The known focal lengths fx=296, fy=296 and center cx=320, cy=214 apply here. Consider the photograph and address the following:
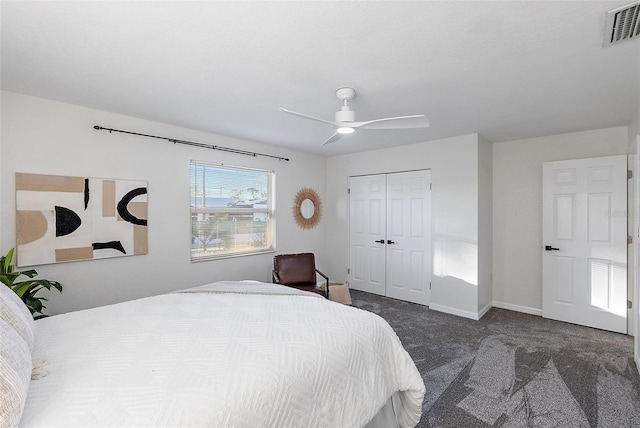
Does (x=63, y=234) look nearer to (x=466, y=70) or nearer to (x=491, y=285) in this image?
(x=466, y=70)

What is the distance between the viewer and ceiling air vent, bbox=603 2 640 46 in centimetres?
146

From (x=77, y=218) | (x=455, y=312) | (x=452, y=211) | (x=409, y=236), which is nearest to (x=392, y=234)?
(x=409, y=236)

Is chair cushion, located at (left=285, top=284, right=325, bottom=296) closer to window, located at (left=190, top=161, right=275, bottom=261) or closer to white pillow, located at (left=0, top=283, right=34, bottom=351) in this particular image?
window, located at (left=190, top=161, right=275, bottom=261)

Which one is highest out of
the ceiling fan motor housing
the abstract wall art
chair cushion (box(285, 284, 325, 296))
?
the ceiling fan motor housing

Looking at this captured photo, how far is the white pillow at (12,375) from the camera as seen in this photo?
33.8 inches

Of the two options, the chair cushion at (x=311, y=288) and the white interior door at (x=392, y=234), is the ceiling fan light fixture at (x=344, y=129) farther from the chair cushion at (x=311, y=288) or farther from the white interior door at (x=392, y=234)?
the white interior door at (x=392, y=234)

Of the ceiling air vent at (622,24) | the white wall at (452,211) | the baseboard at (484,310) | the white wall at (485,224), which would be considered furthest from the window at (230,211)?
the ceiling air vent at (622,24)

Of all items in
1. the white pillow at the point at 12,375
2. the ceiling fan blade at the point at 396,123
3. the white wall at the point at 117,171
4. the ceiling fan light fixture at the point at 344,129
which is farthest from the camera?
the white wall at the point at 117,171

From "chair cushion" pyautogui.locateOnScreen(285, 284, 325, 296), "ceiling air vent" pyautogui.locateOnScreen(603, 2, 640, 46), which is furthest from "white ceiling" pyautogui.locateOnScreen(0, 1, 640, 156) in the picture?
"chair cushion" pyautogui.locateOnScreen(285, 284, 325, 296)

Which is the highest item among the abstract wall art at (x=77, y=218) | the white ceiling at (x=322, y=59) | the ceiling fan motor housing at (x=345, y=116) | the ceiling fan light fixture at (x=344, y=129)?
the white ceiling at (x=322, y=59)

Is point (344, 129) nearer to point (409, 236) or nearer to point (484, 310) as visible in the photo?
point (409, 236)

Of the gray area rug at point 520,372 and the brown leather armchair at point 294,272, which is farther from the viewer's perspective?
the brown leather armchair at point 294,272

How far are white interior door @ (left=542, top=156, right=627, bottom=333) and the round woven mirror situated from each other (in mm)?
3307

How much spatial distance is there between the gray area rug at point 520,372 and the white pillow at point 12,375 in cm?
208
